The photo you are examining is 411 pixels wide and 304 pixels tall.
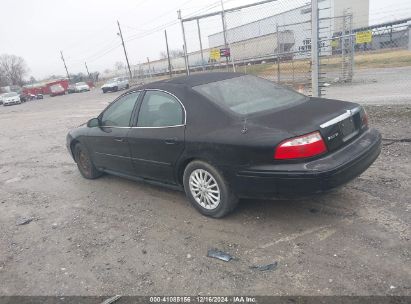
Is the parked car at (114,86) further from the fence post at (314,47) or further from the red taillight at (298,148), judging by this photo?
the red taillight at (298,148)

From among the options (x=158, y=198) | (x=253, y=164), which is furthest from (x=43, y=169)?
(x=253, y=164)

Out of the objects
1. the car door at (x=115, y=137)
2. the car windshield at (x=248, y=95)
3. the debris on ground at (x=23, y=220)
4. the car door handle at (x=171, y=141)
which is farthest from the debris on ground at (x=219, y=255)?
the debris on ground at (x=23, y=220)

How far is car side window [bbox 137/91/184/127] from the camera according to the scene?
4262 mm

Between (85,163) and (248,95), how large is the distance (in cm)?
327

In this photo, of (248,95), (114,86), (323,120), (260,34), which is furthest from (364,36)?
(114,86)

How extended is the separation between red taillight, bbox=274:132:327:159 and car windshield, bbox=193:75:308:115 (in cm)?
69

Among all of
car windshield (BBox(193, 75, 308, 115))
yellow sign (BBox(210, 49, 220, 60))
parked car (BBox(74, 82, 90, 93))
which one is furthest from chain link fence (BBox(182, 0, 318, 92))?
parked car (BBox(74, 82, 90, 93))

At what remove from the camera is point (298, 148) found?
3342mm

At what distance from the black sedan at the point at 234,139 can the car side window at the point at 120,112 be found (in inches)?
0.7

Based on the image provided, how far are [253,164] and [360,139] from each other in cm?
132

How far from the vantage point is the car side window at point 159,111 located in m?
4.26

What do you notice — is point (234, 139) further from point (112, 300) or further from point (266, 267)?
point (112, 300)

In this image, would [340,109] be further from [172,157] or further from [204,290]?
[204,290]

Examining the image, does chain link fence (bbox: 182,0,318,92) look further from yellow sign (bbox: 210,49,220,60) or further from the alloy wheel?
the alloy wheel
